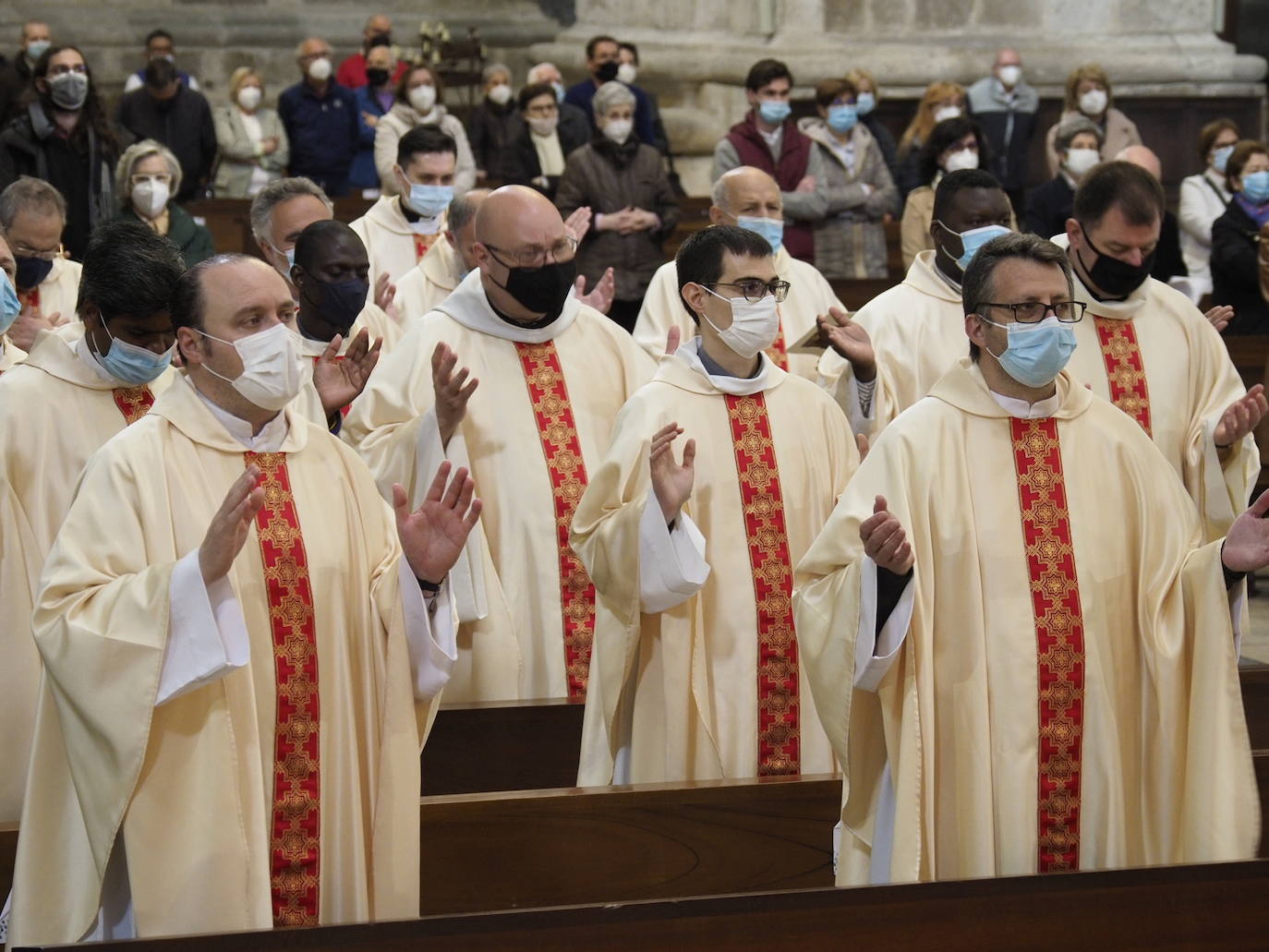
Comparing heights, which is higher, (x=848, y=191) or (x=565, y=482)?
(x=848, y=191)

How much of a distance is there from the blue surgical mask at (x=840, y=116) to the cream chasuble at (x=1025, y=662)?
7.22 m

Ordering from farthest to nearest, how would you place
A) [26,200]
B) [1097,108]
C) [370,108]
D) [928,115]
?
[370,108]
[1097,108]
[928,115]
[26,200]

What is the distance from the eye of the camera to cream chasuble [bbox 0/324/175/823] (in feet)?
17.1

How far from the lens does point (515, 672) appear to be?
6125mm

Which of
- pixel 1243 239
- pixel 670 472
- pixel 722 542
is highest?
pixel 1243 239

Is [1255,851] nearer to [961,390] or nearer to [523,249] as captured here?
[961,390]

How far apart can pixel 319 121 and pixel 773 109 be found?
3637mm

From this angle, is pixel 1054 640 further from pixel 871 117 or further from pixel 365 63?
pixel 365 63

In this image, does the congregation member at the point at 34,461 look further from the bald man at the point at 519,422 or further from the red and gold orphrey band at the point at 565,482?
the red and gold orphrey band at the point at 565,482

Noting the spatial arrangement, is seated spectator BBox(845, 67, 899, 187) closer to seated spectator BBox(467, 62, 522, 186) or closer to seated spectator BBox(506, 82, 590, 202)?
seated spectator BBox(506, 82, 590, 202)

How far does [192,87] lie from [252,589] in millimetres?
9525

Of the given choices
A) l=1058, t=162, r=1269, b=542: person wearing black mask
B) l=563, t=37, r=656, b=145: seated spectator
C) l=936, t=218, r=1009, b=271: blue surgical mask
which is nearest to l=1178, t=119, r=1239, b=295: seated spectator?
l=563, t=37, r=656, b=145: seated spectator

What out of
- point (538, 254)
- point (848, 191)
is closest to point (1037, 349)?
point (538, 254)

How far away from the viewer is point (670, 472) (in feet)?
16.4
